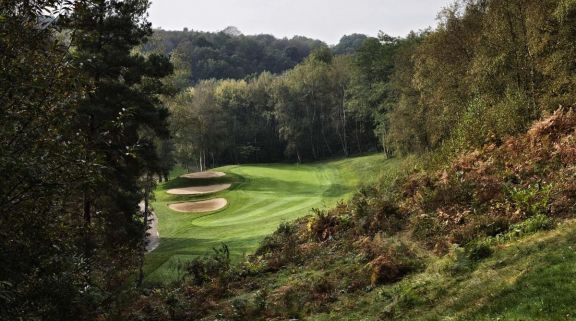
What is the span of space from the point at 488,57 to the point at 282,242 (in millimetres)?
13455

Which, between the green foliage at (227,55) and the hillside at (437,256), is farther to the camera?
the green foliage at (227,55)

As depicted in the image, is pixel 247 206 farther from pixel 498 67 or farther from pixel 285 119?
pixel 285 119

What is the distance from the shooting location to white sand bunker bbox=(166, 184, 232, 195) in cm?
5183

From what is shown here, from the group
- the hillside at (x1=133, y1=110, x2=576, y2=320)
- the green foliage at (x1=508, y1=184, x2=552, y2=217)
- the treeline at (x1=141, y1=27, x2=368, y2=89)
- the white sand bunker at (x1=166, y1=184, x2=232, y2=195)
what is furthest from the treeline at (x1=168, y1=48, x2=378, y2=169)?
the green foliage at (x1=508, y1=184, x2=552, y2=217)

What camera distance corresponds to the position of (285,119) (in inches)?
3317

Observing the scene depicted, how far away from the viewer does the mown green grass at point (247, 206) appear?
1117 inches

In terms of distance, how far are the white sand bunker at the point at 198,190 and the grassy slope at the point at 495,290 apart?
41897mm

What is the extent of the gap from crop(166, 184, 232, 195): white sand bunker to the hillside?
32.4 meters

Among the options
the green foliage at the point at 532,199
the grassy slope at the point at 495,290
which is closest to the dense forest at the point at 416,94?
the green foliage at the point at 532,199

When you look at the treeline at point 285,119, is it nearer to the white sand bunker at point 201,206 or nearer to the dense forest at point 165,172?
the white sand bunker at point 201,206

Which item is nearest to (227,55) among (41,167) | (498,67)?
(498,67)

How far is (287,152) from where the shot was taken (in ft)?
279

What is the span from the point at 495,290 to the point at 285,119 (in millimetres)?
76546

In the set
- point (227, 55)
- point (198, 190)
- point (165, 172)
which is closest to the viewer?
point (165, 172)
